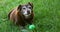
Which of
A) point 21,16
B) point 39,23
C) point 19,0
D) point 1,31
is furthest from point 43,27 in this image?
point 19,0

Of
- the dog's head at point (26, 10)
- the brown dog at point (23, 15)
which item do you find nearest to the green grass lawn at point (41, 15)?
the brown dog at point (23, 15)

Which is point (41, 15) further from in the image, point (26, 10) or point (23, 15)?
point (26, 10)

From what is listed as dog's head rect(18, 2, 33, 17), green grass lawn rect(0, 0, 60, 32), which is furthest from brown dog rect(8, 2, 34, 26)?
green grass lawn rect(0, 0, 60, 32)

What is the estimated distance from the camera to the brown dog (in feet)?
22.1

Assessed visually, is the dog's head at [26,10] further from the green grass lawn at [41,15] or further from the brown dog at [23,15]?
the green grass lawn at [41,15]

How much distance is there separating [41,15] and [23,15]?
90 centimetres

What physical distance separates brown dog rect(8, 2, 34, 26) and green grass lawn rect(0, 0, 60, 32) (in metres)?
0.19

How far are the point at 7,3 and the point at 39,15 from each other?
5.54 feet

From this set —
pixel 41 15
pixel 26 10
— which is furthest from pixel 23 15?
pixel 41 15

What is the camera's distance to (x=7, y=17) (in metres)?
7.68

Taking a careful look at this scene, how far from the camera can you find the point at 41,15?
760 centimetres

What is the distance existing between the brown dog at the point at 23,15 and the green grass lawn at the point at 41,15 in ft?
0.61

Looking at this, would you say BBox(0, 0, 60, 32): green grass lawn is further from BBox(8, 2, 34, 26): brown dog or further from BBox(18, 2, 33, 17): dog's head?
BBox(18, 2, 33, 17): dog's head

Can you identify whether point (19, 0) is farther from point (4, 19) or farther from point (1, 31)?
point (1, 31)
